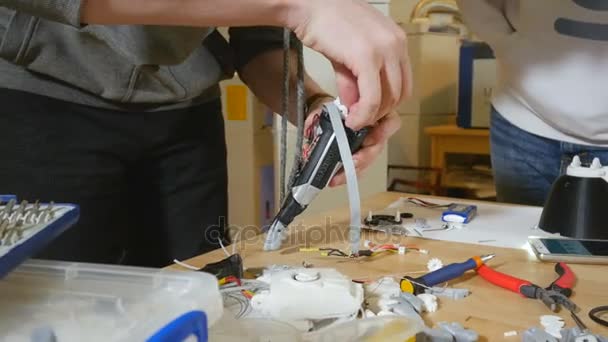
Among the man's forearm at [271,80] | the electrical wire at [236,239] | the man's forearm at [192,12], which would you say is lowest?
the electrical wire at [236,239]

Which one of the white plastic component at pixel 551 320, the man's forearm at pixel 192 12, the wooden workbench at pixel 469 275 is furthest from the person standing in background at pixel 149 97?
the white plastic component at pixel 551 320

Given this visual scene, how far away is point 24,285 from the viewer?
1.10 ft

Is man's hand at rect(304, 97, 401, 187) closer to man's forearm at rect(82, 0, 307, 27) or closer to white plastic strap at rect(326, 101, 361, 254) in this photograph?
white plastic strap at rect(326, 101, 361, 254)

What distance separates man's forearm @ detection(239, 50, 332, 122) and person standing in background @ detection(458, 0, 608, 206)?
1.23ft

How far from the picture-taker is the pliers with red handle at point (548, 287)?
1.63ft

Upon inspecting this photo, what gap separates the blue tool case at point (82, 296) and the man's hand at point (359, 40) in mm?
214

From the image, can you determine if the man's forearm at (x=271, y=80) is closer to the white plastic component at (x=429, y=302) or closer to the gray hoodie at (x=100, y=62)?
the gray hoodie at (x=100, y=62)

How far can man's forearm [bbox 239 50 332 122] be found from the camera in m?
0.68

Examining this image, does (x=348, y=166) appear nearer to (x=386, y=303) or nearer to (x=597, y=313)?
(x=386, y=303)

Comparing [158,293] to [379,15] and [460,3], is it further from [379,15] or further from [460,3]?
[460,3]

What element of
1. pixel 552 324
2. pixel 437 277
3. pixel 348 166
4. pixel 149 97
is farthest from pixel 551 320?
pixel 149 97

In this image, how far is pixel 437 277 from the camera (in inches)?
21.6

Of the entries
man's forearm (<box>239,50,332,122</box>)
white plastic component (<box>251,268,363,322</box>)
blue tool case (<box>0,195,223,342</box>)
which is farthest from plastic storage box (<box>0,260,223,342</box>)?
man's forearm (<box>239,50,332,122</box>)

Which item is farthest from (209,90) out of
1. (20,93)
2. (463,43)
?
(463,43)
